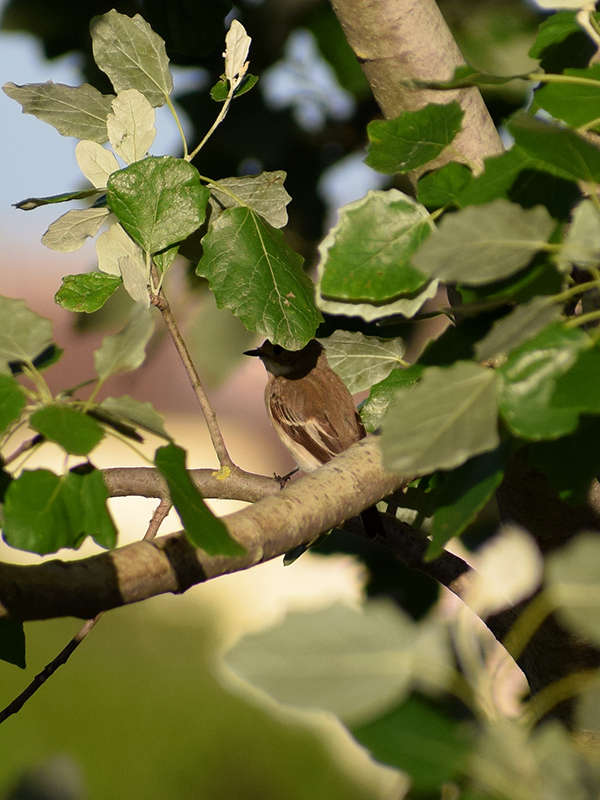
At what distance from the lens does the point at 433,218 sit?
0.96 m

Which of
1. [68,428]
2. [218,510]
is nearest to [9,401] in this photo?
[68,428]

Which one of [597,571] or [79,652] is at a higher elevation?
[597,571]

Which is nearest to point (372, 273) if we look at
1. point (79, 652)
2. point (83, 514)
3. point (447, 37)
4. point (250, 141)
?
point (83, 514)

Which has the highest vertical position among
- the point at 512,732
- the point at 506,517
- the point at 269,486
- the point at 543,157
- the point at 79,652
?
the point at 543,157

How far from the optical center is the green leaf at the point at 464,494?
0.72 meters

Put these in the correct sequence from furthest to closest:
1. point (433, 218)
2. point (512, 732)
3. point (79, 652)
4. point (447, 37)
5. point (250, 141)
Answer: point (79, 652) → point (250, 141) → point (447, 37) → point (433, 218) → point (512, 732)

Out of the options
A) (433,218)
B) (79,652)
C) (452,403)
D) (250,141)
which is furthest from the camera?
(79,652)

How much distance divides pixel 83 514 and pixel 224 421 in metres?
7.76

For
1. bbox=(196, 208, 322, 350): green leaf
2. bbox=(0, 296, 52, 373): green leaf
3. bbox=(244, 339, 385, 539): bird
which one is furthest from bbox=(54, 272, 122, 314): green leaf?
bbox=(244, 339, 385, 539): bird

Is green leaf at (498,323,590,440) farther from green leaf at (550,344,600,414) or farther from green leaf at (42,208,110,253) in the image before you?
green leaf at (42,208,110,253)

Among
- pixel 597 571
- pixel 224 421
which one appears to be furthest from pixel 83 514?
pixel 224 421

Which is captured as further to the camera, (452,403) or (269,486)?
(269,486)

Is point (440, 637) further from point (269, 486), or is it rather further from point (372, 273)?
point (269, 486)

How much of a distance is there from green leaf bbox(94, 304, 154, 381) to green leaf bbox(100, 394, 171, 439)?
0.03 meters
